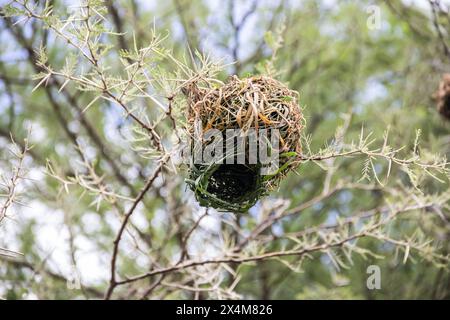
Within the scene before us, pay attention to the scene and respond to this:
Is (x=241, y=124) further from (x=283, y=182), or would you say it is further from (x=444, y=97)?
(x=283, y=182)

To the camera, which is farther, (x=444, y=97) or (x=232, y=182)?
(x=444, y=97)

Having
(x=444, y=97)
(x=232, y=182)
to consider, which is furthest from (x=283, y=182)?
(x=232, y=182)

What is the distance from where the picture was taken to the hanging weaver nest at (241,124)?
2055 millimetres

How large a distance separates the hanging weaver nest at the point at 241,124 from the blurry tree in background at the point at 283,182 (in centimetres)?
59

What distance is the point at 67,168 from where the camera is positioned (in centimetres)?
502

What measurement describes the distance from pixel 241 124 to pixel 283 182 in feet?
11.6

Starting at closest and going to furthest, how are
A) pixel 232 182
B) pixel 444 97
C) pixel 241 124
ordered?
pixel 241 124
pixel 232 182
pixel 444 97

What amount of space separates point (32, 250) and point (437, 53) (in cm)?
334

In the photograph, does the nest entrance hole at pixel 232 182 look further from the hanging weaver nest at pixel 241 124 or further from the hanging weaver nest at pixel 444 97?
the hanging weaver nest at pixel 444 97

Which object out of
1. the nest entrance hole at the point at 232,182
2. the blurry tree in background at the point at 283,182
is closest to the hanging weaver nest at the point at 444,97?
the blurry tree in background at the point at 283,182

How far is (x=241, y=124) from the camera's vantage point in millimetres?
2035

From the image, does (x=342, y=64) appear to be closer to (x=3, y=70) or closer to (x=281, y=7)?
(x=281, y=7)

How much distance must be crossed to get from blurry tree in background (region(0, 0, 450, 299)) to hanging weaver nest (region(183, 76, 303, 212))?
59cm

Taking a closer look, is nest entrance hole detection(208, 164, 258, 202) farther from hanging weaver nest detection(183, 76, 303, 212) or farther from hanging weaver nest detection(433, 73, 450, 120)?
hanging weaver nest detection(433, 73, 450, 120)
